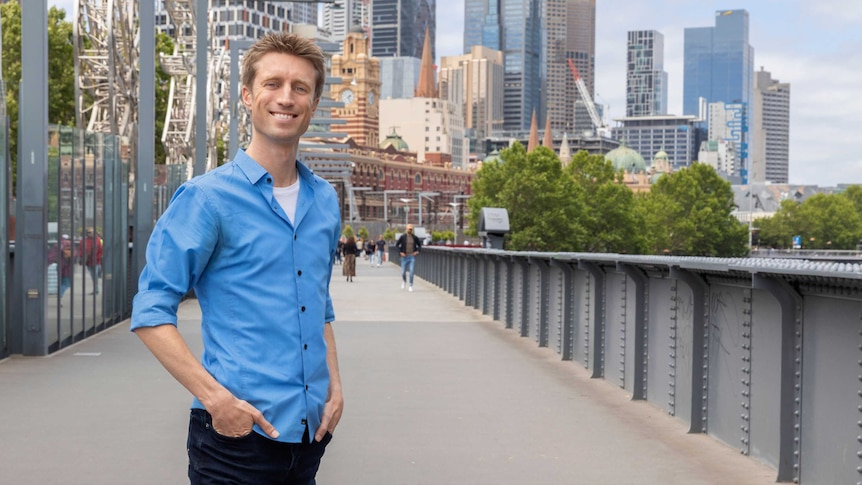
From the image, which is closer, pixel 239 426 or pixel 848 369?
pixel 239 426

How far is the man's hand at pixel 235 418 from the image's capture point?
3331 mm

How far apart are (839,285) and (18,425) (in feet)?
19.0

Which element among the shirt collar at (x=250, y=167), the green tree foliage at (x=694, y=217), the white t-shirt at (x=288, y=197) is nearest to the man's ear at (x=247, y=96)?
the shirt collar at (x=250, y=167)

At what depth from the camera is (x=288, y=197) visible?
3.66m

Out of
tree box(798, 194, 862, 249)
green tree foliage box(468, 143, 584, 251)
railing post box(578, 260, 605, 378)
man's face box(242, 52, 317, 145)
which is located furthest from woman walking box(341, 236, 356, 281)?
tree box(798, 194, 862, 249)

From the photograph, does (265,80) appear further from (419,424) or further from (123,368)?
(123,368)

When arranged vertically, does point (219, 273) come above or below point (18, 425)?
above

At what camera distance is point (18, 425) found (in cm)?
970

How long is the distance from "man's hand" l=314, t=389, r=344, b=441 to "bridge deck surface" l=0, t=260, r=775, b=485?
4008 mm

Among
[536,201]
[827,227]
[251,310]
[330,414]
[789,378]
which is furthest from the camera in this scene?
[827,227]

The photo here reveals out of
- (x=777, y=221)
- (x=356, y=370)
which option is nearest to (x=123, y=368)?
(x=356, y=370)

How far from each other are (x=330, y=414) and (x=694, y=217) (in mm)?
134273

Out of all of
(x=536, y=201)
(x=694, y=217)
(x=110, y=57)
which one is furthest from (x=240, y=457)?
(x=694, y=217)

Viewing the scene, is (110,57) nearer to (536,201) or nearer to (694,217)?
(536,201)
